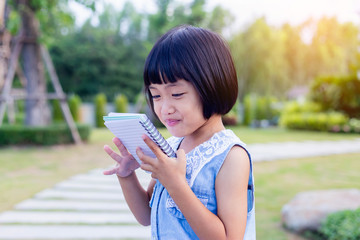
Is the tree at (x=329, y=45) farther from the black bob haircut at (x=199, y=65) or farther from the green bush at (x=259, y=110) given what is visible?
the black bob haircut at (x=199, y=65)

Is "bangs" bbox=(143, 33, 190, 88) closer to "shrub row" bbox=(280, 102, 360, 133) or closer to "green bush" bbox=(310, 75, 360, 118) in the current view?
"green bush" bbox=(310, 75, 360, 118)

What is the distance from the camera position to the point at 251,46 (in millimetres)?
22469

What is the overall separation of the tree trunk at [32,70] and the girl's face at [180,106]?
9217 millimetres

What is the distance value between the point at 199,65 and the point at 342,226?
237 cm

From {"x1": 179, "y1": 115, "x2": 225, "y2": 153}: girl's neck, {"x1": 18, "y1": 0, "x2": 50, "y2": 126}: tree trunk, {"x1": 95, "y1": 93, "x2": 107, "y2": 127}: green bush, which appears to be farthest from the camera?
{"x1": 95, "y1": 93, "x2": 107, "y2": 127}: green bush

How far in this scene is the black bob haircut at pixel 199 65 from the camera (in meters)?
0.99

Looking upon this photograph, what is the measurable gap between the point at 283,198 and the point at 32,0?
7.41 meters

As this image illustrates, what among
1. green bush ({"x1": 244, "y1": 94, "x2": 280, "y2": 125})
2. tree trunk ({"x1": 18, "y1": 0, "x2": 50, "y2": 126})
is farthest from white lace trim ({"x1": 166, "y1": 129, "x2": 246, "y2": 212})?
A: green bush ({"x1": 244, "y1": 94, "x2": 280, "y2": 125})

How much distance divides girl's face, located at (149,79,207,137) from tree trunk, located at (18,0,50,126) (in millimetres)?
9217

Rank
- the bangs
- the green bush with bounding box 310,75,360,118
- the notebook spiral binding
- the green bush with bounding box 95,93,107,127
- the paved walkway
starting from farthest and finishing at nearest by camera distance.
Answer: the green bush with bounding box 95,93,107,127 < the green bush with bounding box 310,75,360,118 < the paved walkway < the bangs < the notebook spiral binding

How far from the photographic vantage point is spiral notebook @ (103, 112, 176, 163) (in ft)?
2.89

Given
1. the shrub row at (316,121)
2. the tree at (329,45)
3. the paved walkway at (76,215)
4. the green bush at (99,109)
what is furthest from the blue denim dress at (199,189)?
the tree at (329,45)

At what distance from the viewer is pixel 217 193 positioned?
0.98 m

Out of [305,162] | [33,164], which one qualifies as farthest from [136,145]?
[305,162]
